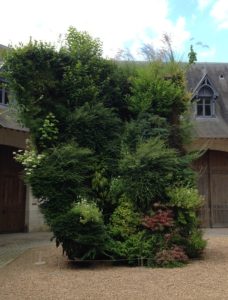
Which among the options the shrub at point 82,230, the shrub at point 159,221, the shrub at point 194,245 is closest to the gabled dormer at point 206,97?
the shrub at point 194,245

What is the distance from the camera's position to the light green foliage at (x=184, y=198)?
417 inches

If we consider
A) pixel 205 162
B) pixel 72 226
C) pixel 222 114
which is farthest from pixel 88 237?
pixel 222 114

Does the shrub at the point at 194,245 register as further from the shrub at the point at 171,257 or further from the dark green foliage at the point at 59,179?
the dark green foliage at the point at 59,179

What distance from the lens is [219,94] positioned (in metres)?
23.8

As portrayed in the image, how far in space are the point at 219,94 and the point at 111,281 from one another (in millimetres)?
17088

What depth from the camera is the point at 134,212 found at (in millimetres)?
10906

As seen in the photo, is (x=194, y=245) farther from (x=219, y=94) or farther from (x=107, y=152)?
(x=219, y=94)

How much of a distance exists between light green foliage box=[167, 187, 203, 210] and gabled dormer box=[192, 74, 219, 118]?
12.1 meters

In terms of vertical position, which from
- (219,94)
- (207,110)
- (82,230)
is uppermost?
(219,94)

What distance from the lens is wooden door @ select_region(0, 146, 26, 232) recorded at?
1889 cm

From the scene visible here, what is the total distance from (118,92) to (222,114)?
38.5 ft

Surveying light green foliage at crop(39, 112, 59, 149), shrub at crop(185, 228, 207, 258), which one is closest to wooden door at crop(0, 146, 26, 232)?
light green foliage at crop(39, 112, 59, 149)

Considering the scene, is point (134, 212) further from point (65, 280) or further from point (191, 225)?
point (65, 280)

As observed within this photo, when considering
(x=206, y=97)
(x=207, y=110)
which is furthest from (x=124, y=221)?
(x=206, y=97)
